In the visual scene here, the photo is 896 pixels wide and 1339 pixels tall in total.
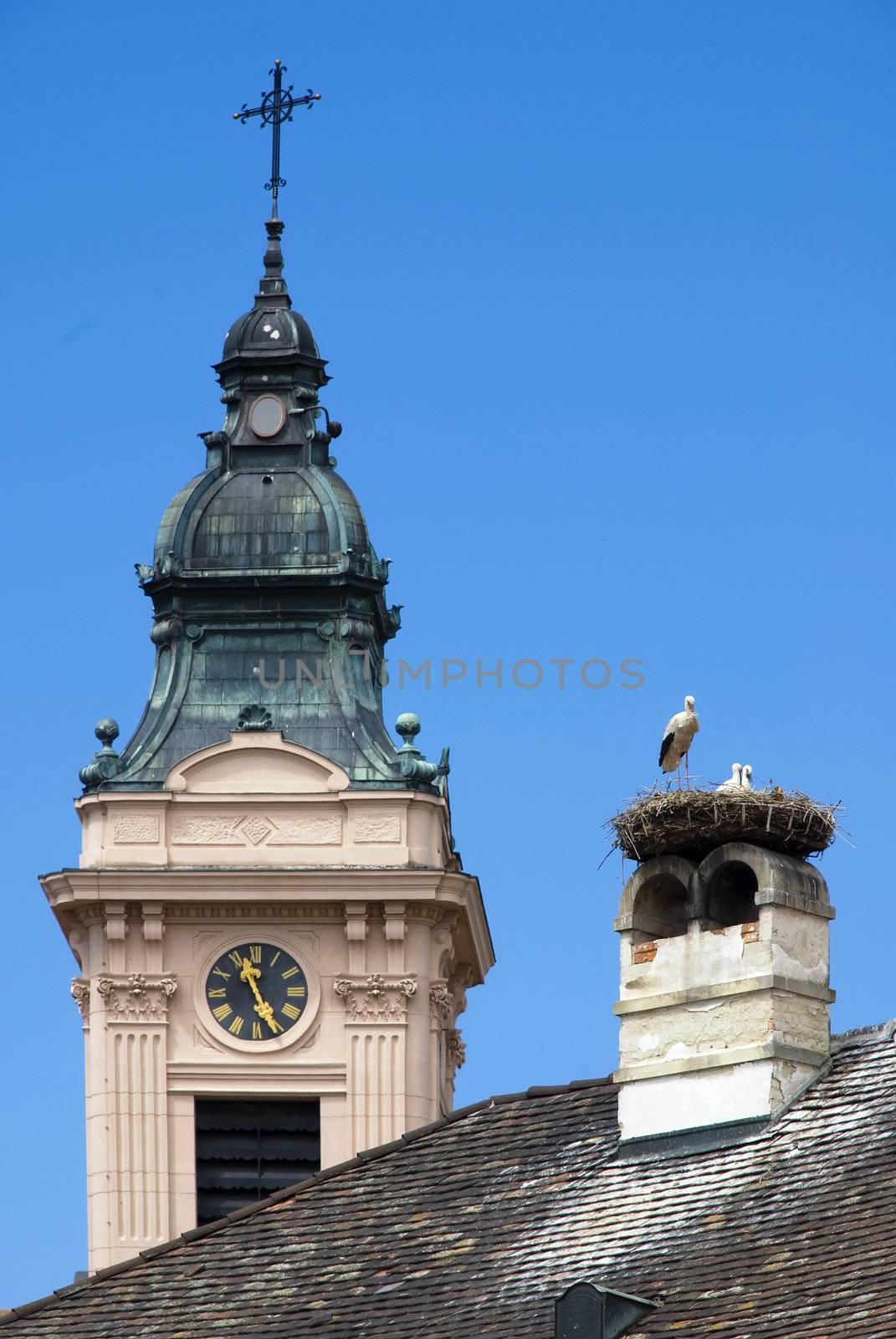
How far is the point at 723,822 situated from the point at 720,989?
1.47 meters

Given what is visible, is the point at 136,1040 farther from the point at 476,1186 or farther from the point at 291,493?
the point at 476,1186

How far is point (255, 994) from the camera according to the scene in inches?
3027

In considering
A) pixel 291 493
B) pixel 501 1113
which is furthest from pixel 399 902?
pixel 501 1113

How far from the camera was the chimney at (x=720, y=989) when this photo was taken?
48844 millimetres

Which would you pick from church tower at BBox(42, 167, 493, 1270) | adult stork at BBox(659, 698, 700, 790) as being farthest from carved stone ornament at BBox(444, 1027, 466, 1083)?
adult stork at BBox(659, 698, 700, 790)

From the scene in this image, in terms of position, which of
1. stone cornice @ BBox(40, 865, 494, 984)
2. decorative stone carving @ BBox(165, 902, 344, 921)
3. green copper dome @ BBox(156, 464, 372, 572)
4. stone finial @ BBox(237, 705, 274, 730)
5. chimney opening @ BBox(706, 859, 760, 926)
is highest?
green copper dome @ BBox(156, 464, 372, 572)

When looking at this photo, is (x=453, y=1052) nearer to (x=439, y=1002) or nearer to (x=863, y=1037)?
(x=439, y=1002)

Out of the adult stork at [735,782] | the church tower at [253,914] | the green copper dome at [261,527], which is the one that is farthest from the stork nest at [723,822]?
the green copper dome at [261,527]

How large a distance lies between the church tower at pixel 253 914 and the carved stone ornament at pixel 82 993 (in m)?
0.05

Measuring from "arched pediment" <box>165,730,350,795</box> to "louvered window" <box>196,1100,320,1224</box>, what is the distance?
4108 mm

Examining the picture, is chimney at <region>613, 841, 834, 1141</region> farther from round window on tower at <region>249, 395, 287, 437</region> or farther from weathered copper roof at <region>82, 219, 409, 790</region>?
round window on tower at <region>249, 395, 287, 437</region>

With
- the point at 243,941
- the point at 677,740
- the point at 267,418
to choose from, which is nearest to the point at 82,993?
the point at 243,941

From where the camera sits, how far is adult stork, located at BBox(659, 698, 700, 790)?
2072 inches

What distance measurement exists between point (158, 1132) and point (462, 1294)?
95.3 feet
